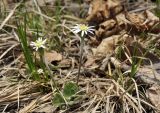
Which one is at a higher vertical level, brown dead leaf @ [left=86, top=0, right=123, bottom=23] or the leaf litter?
brown dead leaf @ [left=86, top=0, right=123, bottom=23]

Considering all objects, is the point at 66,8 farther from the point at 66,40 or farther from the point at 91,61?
the point at 91,61

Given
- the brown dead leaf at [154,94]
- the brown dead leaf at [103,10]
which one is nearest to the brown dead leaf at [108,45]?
the brown dead leaf at [103,10]

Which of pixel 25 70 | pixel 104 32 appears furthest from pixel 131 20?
pixel 25 70

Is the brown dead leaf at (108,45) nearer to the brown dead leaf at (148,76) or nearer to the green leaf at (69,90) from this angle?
the brown dead leaf at (148,76)

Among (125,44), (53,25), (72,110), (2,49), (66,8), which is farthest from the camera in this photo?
(66,8)

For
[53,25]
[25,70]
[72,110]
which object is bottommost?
[72,110]

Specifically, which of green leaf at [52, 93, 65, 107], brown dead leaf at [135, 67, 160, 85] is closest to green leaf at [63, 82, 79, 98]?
green leaf at [52, 93, 65, 107]

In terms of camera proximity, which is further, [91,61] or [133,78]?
[91,61]

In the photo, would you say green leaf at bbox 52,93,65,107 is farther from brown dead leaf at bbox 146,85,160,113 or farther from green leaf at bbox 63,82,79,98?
brown dead leaf at bbox 146,85,160,113

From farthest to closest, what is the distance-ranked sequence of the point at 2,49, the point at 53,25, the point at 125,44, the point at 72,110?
the point at 53,25 < the point at 2,49 < the point at 125,44 < the point at 72,110
